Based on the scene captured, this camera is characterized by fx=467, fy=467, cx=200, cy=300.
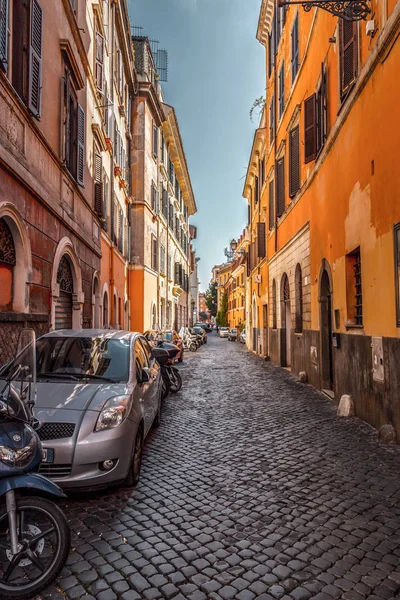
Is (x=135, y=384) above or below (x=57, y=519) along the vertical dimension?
above

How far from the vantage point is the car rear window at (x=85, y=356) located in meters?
5.14

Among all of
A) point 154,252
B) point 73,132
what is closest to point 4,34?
point 73,132

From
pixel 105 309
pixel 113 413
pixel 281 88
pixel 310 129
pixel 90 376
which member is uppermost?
pixel 281 88

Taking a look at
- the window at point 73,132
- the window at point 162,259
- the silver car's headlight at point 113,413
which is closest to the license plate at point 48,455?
the silver car's headlight at point 113,413

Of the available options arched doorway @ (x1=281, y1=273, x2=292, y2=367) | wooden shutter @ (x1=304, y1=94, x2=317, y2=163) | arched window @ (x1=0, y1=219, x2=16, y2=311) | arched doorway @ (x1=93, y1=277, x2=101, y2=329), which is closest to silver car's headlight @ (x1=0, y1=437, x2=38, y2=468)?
arched window @ (x1=0, y1=219, x2=16, y2=311)

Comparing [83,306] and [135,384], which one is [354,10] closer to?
[135,384]

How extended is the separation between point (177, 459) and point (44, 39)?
7674 mm

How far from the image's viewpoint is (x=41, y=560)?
2857mm

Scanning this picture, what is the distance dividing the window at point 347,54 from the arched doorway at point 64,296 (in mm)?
6778

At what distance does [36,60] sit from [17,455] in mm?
7305

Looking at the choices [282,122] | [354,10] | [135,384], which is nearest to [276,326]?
[282,122]

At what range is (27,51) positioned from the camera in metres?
7.48

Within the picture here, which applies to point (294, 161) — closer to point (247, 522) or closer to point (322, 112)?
point (322, 112)

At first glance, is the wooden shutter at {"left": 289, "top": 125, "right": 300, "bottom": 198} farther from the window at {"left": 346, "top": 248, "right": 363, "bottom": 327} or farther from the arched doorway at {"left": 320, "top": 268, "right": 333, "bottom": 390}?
the window at {"left": 346, "top": 248, "right": 363, "bottom": 327}
